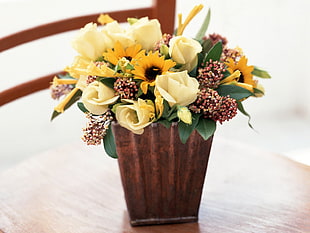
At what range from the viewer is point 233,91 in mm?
866

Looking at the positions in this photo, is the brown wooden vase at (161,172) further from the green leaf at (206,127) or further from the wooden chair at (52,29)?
the wooden chair at (52,29)

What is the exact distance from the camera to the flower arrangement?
2.67ft

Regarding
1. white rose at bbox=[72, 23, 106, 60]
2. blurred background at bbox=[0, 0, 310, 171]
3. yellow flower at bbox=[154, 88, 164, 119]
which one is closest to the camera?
yellow flower at bbox=[154, 88, 164, 119]

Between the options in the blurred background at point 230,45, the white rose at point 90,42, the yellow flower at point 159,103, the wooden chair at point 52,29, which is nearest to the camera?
the yellow flower at point 159,103

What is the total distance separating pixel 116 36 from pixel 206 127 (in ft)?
0.80

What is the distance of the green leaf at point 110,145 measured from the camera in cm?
85

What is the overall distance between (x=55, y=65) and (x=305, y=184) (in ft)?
4.44

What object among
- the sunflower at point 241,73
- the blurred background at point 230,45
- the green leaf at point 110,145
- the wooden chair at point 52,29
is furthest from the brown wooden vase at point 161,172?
the blurred background at point 230,45

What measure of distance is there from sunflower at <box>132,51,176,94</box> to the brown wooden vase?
8 centimetres

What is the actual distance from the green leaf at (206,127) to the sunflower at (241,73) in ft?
0.30

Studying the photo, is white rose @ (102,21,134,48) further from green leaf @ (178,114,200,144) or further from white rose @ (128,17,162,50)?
green leaf @ (178,114,200,144)

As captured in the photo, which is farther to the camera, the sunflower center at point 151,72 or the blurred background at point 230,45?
the blurred background at point 230,45

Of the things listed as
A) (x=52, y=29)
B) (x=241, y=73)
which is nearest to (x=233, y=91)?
(x=241, y=73)

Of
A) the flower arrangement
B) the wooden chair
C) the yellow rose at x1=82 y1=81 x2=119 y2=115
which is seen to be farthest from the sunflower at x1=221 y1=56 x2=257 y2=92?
the wooden chair
